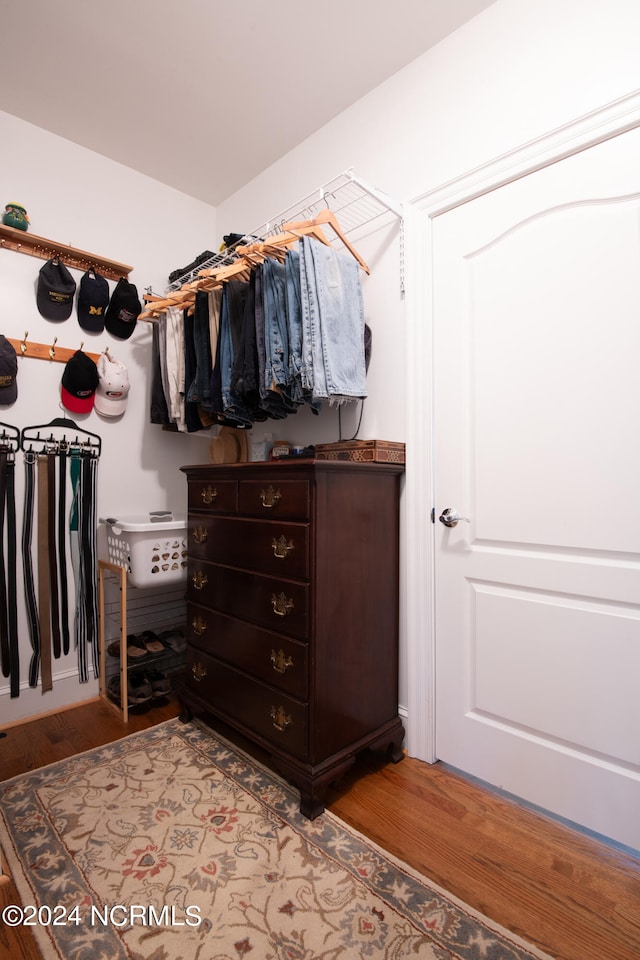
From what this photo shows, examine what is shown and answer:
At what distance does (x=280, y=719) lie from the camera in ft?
5.20

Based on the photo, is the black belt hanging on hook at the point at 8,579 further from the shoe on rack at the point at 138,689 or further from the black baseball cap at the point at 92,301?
the black baseball cap at the point at 92,301

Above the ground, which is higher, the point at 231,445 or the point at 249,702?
the point at 231,445

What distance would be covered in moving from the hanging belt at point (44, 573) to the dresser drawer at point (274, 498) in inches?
42.1

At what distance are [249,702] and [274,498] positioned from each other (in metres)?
0.78

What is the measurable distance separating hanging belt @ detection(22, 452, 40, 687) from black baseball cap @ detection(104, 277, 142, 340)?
775mm

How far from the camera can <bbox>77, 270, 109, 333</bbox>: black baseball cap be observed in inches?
90.2

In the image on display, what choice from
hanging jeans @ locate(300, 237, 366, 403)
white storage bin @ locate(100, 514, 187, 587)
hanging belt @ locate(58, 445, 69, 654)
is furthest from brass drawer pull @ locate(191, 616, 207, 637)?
hanging jeans @ locate(300, 237, 366, 403)

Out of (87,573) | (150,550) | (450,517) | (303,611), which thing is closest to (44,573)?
(87,573)

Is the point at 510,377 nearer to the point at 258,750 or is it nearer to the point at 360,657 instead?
the point at 360,657

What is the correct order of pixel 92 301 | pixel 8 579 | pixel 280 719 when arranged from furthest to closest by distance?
pixel 92 301 → pixel 8 579 → pixel 280 719

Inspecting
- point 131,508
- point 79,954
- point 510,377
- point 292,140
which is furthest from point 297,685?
point 292,140

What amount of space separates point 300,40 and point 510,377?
153cm

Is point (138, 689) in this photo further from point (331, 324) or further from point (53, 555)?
point (331, 324)

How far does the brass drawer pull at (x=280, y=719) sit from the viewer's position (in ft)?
5.13
